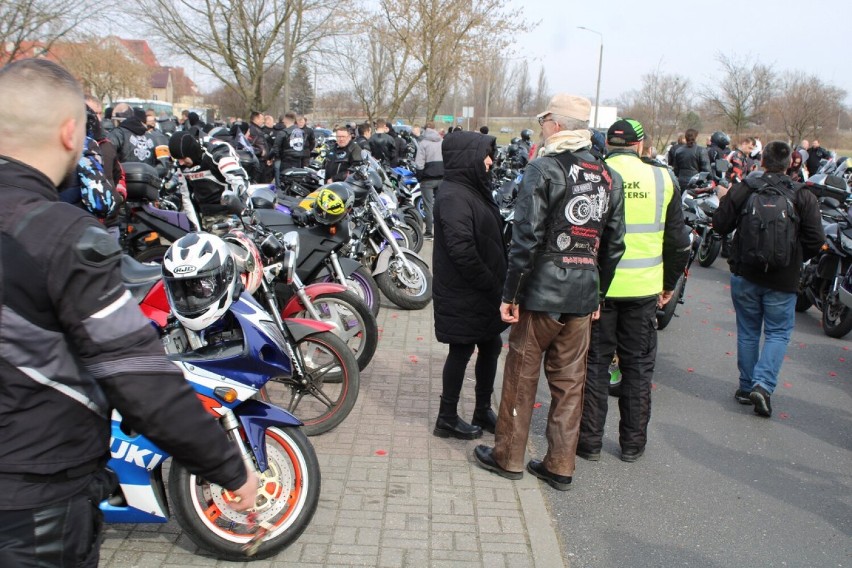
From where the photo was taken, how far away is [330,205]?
6.03 metres

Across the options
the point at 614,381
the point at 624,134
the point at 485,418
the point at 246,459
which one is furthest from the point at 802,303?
the point at 246,459

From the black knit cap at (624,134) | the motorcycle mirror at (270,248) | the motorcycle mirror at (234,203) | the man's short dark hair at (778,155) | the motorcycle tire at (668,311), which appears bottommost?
the motorcycle tire at (668,311)

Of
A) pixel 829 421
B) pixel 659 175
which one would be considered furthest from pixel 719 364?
pixel 659 175

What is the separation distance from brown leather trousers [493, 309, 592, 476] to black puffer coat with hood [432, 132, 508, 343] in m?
0.39

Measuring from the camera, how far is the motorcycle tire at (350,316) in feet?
17.2

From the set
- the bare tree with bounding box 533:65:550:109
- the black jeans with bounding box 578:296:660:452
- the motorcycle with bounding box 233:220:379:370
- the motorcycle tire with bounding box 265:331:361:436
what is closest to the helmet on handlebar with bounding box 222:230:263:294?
the motorcycle tire with bounding box 265:331:361:436

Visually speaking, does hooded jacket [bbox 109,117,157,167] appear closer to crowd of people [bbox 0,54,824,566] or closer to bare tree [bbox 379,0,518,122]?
crowd of people [bbox 0,54,824,566]

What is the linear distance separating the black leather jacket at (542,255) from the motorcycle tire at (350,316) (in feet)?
5.61

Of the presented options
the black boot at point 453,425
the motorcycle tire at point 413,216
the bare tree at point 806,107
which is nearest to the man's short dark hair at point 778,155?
the black boot at point 453,425

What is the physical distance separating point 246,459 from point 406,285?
4.84m

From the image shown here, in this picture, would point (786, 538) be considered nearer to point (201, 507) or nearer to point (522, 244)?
point (522, 244)

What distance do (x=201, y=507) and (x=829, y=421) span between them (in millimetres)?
4525

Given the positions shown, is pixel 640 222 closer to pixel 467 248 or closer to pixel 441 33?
pixel 467 248

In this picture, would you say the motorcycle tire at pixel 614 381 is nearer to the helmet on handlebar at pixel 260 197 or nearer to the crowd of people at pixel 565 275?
the crowd of people at pixel 565 275
